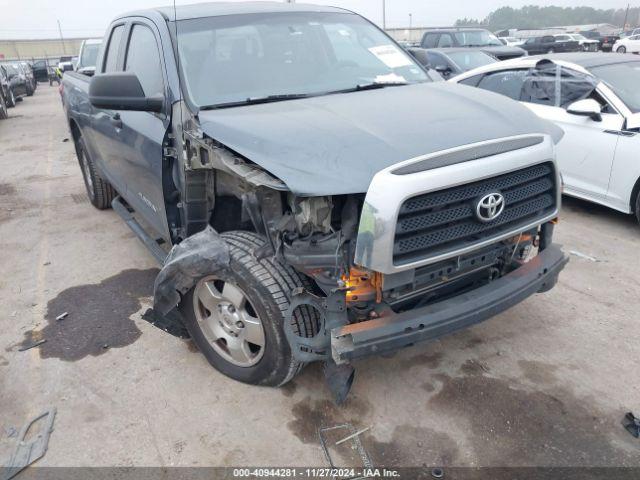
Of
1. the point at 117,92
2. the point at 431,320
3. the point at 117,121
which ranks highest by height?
the point at 117,92

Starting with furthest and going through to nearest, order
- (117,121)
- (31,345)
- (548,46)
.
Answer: (548,46) < (117,121) < (31,345)

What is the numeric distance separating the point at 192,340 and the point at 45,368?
Answer: 942 mm

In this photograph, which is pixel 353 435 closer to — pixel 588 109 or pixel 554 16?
pixel 588 109

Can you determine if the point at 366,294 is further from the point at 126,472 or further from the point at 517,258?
the point at 126,472

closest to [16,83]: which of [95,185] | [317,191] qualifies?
[95,185]

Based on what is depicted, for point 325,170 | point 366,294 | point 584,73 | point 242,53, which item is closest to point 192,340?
point 366,294

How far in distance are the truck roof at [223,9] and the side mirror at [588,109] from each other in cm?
270

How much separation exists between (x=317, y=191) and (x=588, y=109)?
4.04m

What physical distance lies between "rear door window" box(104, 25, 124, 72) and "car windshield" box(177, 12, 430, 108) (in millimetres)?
1208

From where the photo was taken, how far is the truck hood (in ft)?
7.55

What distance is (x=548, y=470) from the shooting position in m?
2.46

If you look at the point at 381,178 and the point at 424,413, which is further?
the point at 424,413

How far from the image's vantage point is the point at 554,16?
93.1 meters

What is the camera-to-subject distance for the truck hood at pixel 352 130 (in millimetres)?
2303
